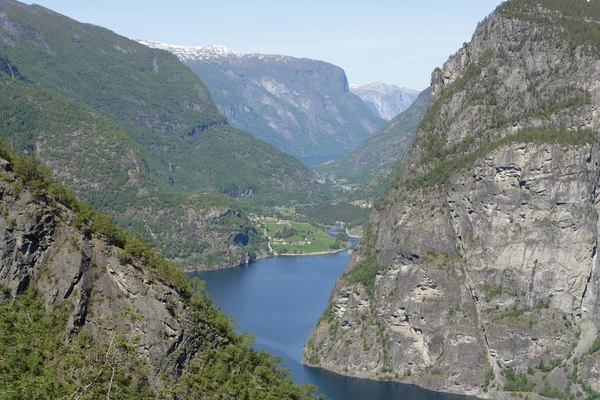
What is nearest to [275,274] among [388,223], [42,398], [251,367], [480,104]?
[388,223]

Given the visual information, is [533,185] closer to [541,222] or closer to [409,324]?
[541,222]

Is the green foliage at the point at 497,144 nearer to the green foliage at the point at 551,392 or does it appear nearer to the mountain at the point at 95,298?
the green foliage at the point at 551,392

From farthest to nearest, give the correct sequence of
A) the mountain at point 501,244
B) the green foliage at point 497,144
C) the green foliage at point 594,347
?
1. the green foliage at point 497,144
2. the mountain at point 501,244
3. the green foliage at point 594,347

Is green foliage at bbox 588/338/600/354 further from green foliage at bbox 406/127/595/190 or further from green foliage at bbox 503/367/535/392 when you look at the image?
green foliage at bbox 406/127/595/190

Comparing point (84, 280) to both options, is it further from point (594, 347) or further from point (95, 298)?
point (594, 347)

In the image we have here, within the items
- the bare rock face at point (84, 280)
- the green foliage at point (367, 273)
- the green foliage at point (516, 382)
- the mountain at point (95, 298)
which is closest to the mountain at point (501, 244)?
the green foliage at point (516, 382)
